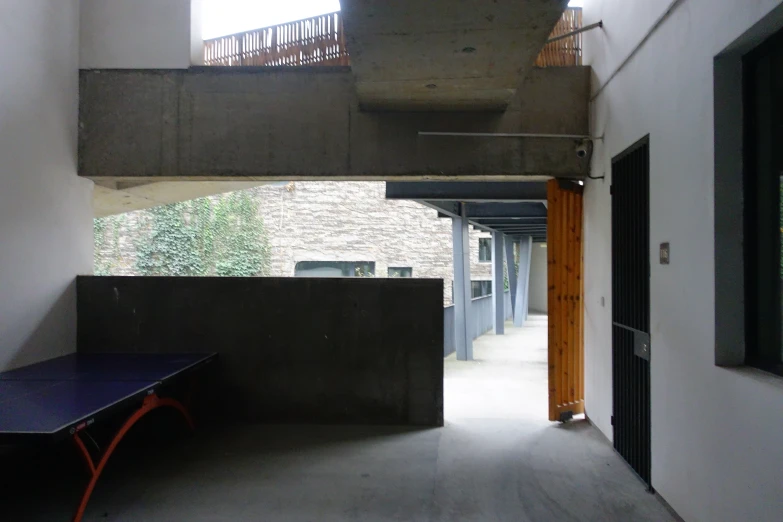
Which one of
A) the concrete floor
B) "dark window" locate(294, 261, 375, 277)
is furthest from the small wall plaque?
"dark window" locate(294, 261, 375, 277)

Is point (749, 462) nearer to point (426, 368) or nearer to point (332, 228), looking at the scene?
point (426, 368)

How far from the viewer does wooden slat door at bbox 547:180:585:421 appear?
5.63m

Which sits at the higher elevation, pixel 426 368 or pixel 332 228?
pixel 332 228

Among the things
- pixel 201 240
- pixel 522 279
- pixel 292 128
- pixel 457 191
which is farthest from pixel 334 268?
pixel 292 128

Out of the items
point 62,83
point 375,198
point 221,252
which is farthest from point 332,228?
point 62,83

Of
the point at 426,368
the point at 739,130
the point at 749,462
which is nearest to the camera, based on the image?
the point at 749,462

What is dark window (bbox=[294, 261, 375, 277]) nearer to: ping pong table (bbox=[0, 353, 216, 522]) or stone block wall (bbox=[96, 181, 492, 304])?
stone block wall (bbox=[96, 181, 492, 304])

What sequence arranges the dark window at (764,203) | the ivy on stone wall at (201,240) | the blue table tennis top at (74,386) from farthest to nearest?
the ivy on stone wall at (201,240) → the blue table tennis top at (74,386) → the dark window at (764,203)

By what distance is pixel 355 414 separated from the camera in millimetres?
5402

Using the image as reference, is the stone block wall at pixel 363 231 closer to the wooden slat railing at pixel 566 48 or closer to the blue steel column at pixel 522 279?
the blue steel column at pixel 522 279

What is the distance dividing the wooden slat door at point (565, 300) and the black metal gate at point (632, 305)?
1033mm

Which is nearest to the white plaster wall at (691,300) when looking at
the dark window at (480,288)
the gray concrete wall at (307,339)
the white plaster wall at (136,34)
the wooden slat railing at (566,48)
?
the wooden slat railing at (566,48)

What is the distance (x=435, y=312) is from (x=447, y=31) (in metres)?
2.68

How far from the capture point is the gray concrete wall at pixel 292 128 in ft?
18.2
